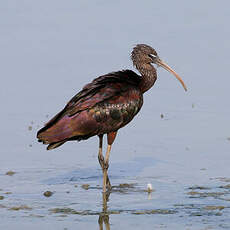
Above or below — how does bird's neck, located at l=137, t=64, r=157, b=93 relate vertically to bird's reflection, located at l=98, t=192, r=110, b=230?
above

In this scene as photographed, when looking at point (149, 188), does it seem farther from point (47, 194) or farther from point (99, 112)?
Result: point (47, 194)

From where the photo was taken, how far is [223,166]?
40.4ft

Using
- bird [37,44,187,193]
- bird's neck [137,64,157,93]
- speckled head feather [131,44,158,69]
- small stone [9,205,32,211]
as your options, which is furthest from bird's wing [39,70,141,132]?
small stone [9,205,32,211]

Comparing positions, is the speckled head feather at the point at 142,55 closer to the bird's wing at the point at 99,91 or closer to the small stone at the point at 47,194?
the bird's wing at the point at 99,91

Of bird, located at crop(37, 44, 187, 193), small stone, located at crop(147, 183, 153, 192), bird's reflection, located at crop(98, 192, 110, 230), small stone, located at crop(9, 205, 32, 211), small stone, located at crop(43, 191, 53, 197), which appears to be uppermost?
bird, located at crop(37, 44, 187, 193)

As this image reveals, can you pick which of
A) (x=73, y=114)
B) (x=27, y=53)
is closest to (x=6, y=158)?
(x=73, y=114)

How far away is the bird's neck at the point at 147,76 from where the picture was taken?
12.4m

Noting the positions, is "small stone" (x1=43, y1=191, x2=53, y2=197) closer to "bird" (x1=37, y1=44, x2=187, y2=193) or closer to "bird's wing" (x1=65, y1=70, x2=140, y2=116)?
"bird" (x1=37, y1=44, x2=187, y2=193)

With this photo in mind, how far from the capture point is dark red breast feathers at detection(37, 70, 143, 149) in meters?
11.3

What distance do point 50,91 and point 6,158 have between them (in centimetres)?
341

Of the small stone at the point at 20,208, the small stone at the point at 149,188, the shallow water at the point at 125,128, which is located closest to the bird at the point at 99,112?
the small stone at the point at 149,188

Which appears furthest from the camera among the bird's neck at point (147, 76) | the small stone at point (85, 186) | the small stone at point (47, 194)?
the bird's neck at point (147, 76)

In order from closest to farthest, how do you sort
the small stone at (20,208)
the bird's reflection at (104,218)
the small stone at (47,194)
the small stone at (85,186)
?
the bird's reflection at (104,218)
the small stone at (20,208)
the small stone at (47,194)
the small stone at (85,186)

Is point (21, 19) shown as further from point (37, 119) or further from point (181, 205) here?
point (181, 205)
